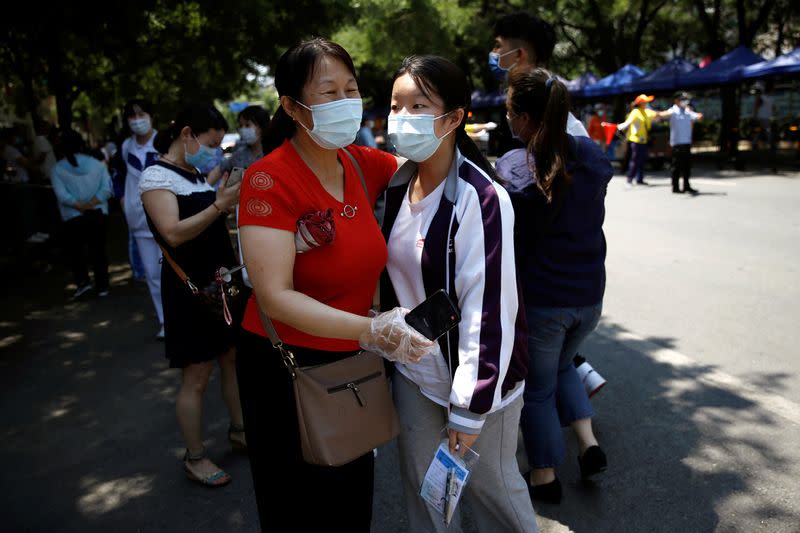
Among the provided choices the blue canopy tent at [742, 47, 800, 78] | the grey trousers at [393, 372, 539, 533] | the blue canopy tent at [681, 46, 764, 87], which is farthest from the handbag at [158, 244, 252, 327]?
the blue canopy tent at [681, 46, 764, 87]

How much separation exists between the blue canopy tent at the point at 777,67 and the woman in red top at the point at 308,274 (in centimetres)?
1484

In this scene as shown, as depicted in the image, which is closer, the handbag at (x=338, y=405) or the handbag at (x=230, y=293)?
the handbag at (x=338, y=405)

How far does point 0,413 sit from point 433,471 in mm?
3782

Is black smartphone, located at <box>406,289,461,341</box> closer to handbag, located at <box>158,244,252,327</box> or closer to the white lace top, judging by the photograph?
handbag, located at <box>158,244,252,327</box>

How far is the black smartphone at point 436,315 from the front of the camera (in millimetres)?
1771

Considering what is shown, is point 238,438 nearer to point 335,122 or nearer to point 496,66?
point 335,122

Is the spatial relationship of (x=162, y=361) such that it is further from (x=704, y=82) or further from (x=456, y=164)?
(x=704, y=82)

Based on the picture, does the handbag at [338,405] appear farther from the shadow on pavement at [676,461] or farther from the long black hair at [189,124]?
the long black hair at [189,124]

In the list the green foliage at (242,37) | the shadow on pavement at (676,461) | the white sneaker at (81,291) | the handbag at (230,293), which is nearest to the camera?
the handbag at (230,293)

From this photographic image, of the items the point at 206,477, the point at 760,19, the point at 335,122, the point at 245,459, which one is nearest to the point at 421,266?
the point at 335,122

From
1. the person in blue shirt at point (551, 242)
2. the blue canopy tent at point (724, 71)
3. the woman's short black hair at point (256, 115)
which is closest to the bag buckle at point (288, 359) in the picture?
the person in blue shirt at point (551, 242)

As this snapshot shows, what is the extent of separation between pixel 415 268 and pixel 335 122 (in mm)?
522

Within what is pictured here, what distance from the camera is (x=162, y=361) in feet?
17.1

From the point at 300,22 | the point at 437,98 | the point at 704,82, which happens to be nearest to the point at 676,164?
the point at 704,82
